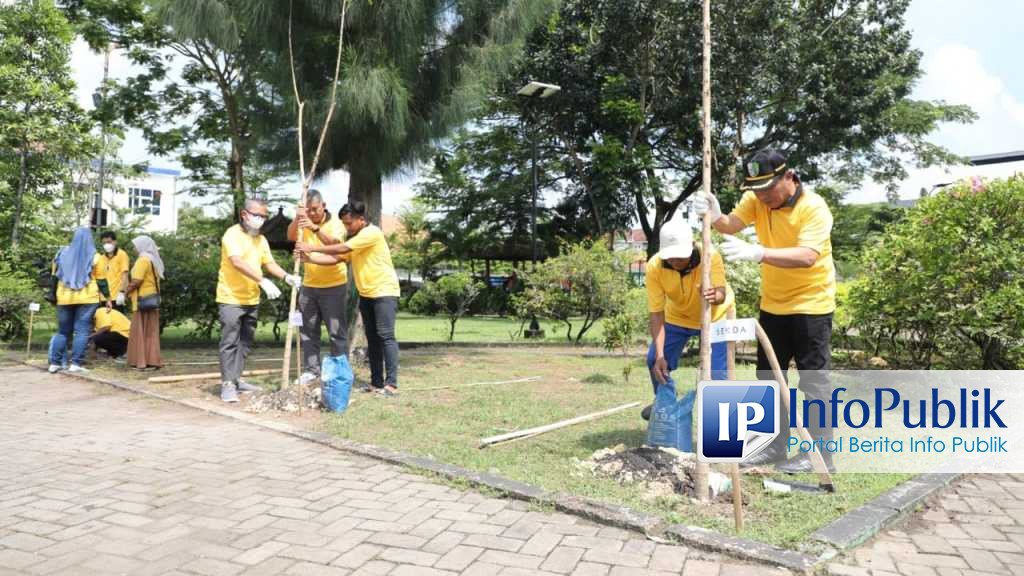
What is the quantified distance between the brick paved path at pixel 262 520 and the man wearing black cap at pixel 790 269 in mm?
1568

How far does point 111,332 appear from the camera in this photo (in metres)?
9.05

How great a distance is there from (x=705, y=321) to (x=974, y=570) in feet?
4.98

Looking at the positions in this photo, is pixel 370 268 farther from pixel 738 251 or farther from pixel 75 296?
pixel 75 296

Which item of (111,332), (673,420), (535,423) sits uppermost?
(111,332)

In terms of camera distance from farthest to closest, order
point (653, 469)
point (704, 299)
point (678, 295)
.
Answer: point (678, 295)
point (653, 469)
point (704, 299)

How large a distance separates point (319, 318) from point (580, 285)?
5.87 m

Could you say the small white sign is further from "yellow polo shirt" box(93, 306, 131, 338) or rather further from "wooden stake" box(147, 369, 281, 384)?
"yellow polo shirt" box(93, 306, 131, 338)

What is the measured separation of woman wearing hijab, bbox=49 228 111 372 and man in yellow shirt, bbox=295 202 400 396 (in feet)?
10.9

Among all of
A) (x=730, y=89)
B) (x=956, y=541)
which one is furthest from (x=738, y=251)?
(x=730, y=89)

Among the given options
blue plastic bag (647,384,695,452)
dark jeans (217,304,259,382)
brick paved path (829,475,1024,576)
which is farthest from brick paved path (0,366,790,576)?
dark jeans (217,304,259,382)

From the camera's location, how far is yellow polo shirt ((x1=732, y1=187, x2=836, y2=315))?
3.85m

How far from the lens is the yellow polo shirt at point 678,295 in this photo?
4.15m

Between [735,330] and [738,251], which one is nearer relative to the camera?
[735,330]

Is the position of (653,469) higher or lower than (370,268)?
lower
